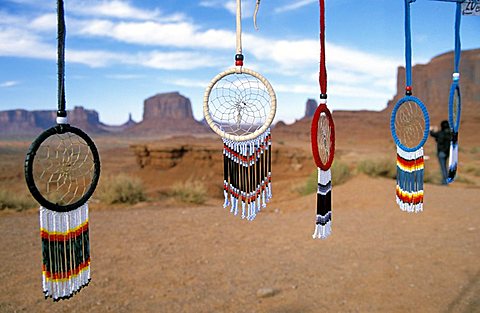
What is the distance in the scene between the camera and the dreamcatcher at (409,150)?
3062mm

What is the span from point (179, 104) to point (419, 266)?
116 metres

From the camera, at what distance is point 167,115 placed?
389 feet

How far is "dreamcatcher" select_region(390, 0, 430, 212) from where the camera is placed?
10.0 feet

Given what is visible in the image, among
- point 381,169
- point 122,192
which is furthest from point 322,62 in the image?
point 381,169

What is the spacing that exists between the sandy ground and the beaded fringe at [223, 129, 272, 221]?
2663mm

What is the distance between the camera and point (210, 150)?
26000 mm

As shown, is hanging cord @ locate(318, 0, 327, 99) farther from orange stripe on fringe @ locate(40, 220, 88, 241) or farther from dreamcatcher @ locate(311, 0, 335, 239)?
orange stripe on fringe @ locate(40, 220, 88, 241)

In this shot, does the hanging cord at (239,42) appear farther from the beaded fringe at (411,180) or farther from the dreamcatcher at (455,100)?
the dreamcatcher at (455,100)

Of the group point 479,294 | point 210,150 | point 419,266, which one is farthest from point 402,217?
point 210,150

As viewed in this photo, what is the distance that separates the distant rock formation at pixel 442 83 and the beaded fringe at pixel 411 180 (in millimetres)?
47917

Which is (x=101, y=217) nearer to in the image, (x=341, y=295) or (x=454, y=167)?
(x=341, y=295)

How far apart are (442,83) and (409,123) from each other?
67332mm

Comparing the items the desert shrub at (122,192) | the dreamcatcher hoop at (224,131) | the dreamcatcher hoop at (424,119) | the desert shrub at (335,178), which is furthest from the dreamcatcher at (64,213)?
the desert shrub at (335,178)

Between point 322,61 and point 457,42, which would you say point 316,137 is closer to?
point 322,61
